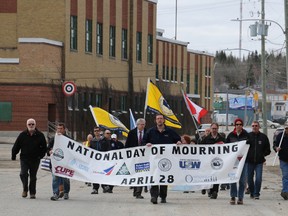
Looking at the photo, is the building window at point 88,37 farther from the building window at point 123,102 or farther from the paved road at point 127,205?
the paved road at point 127,205

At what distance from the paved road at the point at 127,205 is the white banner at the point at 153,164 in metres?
0.52

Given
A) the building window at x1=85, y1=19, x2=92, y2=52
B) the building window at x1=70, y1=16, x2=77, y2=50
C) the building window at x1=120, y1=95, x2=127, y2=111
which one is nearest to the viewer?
the building window at x1=70, y1=16, x2=77, y2=50

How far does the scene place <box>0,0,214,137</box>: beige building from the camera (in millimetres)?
58219

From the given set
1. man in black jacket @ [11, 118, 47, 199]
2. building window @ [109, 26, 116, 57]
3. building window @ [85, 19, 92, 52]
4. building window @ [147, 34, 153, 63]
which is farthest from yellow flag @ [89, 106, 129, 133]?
building window @ [147, 34, 153, 63]

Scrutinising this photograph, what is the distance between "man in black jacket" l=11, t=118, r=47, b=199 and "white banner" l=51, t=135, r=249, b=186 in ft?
1.52

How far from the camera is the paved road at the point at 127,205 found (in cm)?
1623

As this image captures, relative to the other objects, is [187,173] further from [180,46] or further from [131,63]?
[180,46]

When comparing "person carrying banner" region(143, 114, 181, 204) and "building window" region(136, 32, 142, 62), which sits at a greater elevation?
"building window" region(136, 32, 142, 62)

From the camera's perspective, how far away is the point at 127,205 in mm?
17734

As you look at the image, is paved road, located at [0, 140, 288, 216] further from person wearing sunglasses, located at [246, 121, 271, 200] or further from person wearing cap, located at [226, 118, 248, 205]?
person wearing sunglasses, located at [246, 121, 271, 200]

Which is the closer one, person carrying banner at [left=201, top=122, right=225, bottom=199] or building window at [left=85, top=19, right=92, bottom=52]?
person carrying banner at [left=201, top=122, right=225, bottom=199]

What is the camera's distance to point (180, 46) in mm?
89500

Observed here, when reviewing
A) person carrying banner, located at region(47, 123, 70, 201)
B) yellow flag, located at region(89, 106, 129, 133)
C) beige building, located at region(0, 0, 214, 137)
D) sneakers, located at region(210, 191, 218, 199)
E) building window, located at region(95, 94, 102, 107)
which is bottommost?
sneakers, located at region(210, 191, 218, 199)

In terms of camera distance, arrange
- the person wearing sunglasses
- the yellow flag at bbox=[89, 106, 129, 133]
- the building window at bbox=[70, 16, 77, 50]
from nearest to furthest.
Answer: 1. the person wearing sunglasses
2. the yellow flag at bbox=[89, 106, 129, 133]
3. the building window at bbox=[70, 16, 77, 50]
